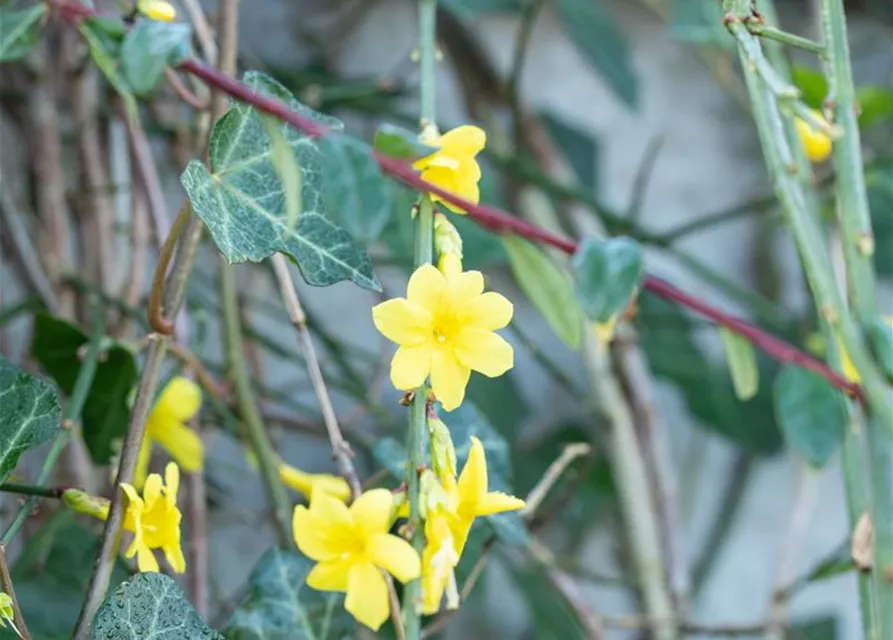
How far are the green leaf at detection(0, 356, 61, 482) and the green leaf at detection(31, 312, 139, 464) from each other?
168 mm

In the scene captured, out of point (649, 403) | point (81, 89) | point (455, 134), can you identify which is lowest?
point (649, 403)

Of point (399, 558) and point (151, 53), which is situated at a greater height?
point (151, 53)

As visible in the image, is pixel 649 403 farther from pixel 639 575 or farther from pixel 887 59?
pixel 887 59

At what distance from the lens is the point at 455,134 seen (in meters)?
0.47

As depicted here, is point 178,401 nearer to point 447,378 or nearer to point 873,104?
point 447,378

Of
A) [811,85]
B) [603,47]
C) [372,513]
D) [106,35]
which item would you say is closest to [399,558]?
[372,513]

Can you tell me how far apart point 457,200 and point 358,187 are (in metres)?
0.06

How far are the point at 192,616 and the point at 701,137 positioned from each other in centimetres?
109

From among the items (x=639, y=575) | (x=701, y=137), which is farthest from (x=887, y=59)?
(x=639, y=575)

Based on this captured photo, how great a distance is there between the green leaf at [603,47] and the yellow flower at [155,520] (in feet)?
2.79

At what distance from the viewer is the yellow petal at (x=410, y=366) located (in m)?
0.42

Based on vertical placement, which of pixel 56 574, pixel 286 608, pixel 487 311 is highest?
pixel 487 311

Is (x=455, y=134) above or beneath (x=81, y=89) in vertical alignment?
above

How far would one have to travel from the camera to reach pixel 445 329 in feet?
1.44
